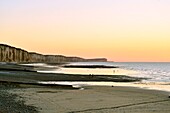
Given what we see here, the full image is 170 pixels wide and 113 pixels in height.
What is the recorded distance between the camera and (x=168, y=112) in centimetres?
1681

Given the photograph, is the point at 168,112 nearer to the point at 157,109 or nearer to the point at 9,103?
the point at 157,109

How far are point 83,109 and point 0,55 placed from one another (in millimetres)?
140647

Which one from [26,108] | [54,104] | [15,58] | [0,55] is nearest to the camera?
[26,108]

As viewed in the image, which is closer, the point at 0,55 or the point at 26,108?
the point at 26,108

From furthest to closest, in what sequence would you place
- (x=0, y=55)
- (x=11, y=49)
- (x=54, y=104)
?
(x=11, y=49) < (x=0, y=55) < (x=54, y=104)

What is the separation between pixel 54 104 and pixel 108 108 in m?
3.30

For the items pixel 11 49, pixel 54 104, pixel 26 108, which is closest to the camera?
pixel 26 108

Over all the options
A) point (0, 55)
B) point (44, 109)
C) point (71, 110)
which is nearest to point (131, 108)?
point (71, 110)

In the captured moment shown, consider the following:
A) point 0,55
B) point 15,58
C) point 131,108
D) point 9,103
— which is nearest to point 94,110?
point 131,108

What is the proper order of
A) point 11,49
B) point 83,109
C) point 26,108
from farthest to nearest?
point 11,49 < point 83,109 < point 26,108

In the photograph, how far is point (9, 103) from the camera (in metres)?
17.4

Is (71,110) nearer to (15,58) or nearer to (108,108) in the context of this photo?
(108,108)

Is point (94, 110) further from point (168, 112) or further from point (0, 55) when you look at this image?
point (0, 55)

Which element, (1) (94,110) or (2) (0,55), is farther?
(2) (0,55)
